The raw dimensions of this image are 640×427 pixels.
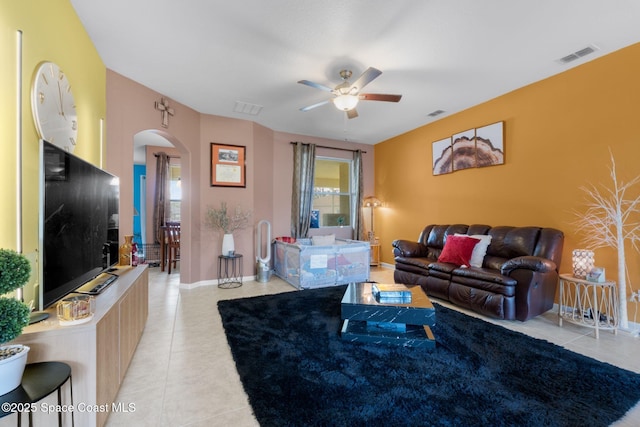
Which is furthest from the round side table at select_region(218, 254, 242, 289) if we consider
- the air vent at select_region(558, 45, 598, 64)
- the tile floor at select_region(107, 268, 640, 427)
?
the air vent at select_region(558, 45, 598, 64)

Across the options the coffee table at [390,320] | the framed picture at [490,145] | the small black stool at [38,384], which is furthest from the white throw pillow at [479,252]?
the small black stool at [38,384]

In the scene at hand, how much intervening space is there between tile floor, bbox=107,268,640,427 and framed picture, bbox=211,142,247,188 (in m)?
1.99

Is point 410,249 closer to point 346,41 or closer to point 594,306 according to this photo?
point 594,306

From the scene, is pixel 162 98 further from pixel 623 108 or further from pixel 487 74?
pixel 623 108

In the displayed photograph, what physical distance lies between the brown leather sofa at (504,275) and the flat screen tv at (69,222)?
3.62 m

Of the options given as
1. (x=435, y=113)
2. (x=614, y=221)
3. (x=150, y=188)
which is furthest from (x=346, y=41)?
(x=150, y=188)

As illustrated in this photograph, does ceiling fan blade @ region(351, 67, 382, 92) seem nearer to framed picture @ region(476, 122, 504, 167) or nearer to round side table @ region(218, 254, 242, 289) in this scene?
framed picture @ region(476, 122, 504, 167)

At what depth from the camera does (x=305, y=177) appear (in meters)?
5.88

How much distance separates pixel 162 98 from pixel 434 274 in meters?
4.44

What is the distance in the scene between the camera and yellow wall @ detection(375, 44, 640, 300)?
2.91 metres

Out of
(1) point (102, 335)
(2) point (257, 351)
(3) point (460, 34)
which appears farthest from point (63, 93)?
(3) point (460, 34)

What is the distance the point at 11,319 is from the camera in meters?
1.08

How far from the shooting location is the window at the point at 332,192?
6293mm

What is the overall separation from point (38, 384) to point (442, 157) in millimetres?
5266
